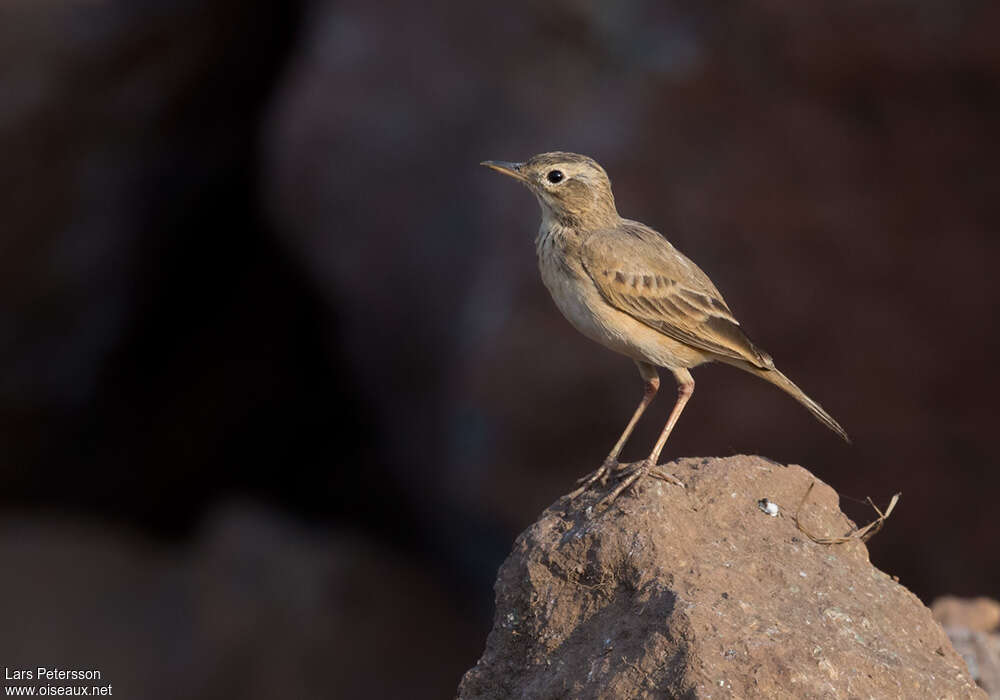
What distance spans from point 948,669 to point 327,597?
10.2 meters

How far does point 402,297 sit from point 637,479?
861 cm

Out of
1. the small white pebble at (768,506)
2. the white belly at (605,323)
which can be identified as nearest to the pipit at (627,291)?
the white belly at (605,323)

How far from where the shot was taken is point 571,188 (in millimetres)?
6238

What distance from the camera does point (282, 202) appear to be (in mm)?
14062

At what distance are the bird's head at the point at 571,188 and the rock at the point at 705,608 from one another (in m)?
1.46

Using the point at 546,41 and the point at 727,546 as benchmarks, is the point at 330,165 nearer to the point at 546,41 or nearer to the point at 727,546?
the point at 546,41

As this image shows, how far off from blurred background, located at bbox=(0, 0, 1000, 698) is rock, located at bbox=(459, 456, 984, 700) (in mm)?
6490

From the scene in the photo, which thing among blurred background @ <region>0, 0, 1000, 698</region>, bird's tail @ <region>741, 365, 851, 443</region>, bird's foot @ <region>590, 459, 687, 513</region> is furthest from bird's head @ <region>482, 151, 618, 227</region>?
blurred background @ <region>0, 0, 1000, 698</region>

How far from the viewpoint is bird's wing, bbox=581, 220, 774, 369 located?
590 centimetres

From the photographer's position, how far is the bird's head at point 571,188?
623 cm

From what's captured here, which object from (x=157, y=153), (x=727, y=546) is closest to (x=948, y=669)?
(x=727, y=546)

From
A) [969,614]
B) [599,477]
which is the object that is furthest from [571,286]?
[969,614]

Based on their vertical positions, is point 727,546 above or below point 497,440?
above

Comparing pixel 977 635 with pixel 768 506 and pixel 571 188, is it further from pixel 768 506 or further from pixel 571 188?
pixel 571 188
